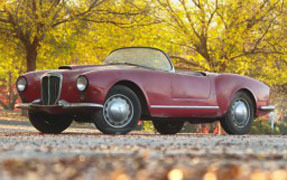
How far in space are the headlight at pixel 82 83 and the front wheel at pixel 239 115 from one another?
10.2ft

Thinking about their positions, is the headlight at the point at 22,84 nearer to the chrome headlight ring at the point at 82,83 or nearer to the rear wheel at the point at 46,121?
the rear wheel at the point at 46,121

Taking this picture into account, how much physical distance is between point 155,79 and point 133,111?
75 centimetres

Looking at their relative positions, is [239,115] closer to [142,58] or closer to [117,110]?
[142,58]

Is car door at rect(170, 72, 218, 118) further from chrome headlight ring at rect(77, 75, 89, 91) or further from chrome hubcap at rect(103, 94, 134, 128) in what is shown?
chrome headlight ring at rect(77, 75, 89, 91)

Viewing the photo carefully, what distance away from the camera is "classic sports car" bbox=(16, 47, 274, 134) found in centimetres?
821

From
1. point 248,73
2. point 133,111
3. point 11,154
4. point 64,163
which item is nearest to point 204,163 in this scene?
point 64,163

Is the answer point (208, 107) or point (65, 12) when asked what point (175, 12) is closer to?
point (65, 12)

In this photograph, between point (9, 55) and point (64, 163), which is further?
point (9, 55)

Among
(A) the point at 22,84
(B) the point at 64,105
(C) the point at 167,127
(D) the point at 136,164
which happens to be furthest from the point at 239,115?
(D) the point at 136,164

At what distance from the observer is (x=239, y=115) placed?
1027cm

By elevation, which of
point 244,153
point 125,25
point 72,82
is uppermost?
point 125,25

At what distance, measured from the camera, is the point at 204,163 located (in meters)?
3.70

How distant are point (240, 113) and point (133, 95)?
2688mm

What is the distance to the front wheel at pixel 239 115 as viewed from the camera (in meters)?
10.1
